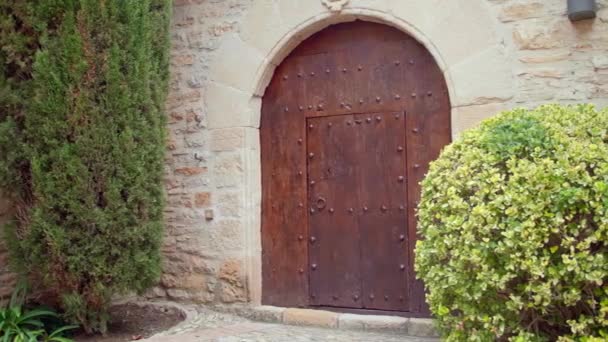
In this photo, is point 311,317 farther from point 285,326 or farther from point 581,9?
point 581,9

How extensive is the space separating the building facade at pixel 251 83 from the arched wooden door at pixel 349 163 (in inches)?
2.9

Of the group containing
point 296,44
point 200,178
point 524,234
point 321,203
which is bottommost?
point 524,234

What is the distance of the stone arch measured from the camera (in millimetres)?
4020

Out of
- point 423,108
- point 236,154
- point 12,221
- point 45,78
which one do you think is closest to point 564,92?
point 423,108

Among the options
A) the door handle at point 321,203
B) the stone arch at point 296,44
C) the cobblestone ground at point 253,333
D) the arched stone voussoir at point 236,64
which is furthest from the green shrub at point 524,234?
the arched stone voussoir at point 236,64

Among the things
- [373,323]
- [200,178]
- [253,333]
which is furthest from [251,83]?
[373,323]

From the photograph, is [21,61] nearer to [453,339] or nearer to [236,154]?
[236,154]

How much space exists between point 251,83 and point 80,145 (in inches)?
55.1

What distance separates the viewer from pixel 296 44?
4.75 meters

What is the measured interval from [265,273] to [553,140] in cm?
253

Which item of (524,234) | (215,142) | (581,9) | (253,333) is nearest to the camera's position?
(524,234)

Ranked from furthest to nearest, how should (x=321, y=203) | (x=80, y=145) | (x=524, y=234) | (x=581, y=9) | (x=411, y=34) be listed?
(x=321, y=203) < (x=411, y=34) < (x=80, y=145) < (x=581, y=9) < (x=524, y=234)

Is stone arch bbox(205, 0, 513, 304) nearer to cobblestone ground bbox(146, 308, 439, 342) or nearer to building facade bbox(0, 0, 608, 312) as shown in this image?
building facade bbox(0, 0, 608, 312)

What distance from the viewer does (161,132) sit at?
424 centimetres
